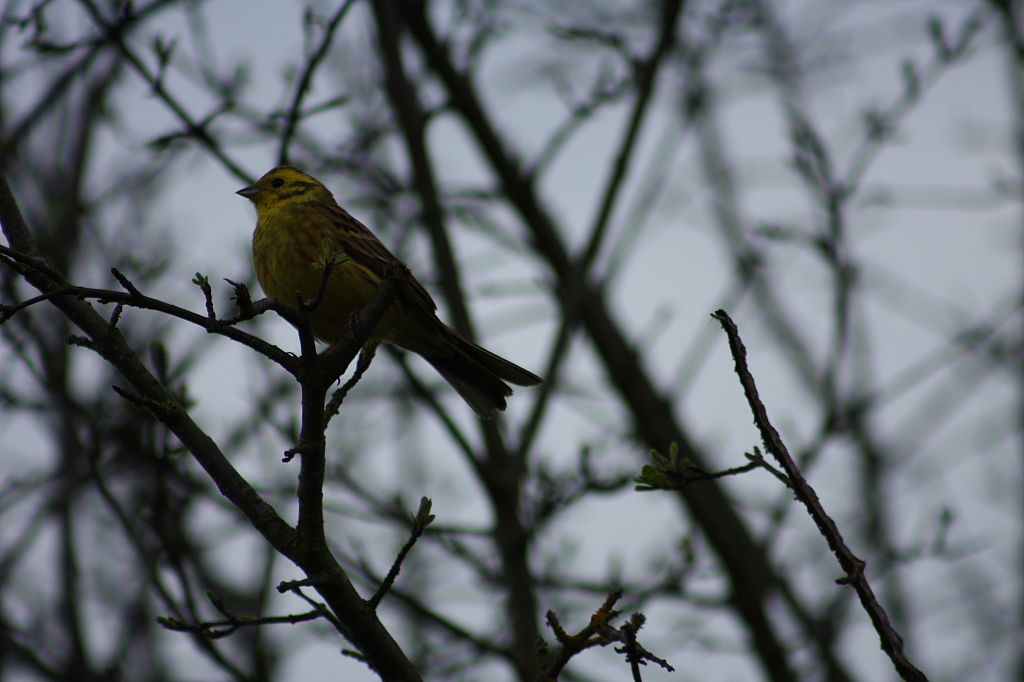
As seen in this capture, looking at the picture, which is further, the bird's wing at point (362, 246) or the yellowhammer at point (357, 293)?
the bird's wing at point (362, 246)

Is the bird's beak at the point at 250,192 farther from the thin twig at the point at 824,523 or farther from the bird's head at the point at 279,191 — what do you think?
the thin twig at the point at 824,523

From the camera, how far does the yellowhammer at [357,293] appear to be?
4832mm

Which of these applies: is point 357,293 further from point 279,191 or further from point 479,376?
point 279,191

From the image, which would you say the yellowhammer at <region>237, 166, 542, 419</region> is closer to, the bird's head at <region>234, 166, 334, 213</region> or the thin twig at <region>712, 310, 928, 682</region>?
the bird's head at <region>234, 166, 334, 213</region>

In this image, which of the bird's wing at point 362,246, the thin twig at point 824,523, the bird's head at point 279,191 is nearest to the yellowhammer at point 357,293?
the bird's wing at point 362,246

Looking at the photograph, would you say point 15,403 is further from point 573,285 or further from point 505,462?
point 573,285

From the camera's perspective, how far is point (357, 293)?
484cm

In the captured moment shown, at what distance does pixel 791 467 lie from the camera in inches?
92.0

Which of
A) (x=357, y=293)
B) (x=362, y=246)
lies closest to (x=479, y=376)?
(x=357, y=293)

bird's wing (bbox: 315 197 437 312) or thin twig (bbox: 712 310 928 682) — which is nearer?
thin twig (bbox: 712 310 928 682)

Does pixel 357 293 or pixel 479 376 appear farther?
pixel 479 376

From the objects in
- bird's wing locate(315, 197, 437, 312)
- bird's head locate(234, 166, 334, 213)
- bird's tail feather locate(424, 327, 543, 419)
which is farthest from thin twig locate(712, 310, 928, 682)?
bird's head locate(234, 166, 334, 213)

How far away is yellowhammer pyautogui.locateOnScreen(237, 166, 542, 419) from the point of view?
4832 mm

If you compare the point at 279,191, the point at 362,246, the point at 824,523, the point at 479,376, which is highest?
the point at 279,191
